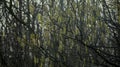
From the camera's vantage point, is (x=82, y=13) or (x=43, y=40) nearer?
(x=43, y=40)

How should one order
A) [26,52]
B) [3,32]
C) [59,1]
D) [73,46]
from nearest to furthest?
[3,32]
[26,52]
[73,46]
[59,1]

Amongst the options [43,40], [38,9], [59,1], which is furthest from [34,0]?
[59,1]

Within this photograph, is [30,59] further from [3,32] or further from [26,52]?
[3,32]

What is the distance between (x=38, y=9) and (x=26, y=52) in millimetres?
685

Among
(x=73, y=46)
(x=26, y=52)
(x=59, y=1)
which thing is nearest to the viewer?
(x=26, y=52)

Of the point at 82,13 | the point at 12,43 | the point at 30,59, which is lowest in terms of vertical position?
the point at 30,59

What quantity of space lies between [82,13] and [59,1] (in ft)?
2.52

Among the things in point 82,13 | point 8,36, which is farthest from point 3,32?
point 82,13

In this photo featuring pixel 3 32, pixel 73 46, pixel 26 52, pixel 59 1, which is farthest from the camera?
pixel 59 1

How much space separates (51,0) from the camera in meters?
4.48

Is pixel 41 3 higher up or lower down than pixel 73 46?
higher up

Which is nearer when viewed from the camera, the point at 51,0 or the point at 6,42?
the point at 6,42

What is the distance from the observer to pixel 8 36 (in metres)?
3.77

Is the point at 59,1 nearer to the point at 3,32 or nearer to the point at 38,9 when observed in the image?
the point at 38,9
